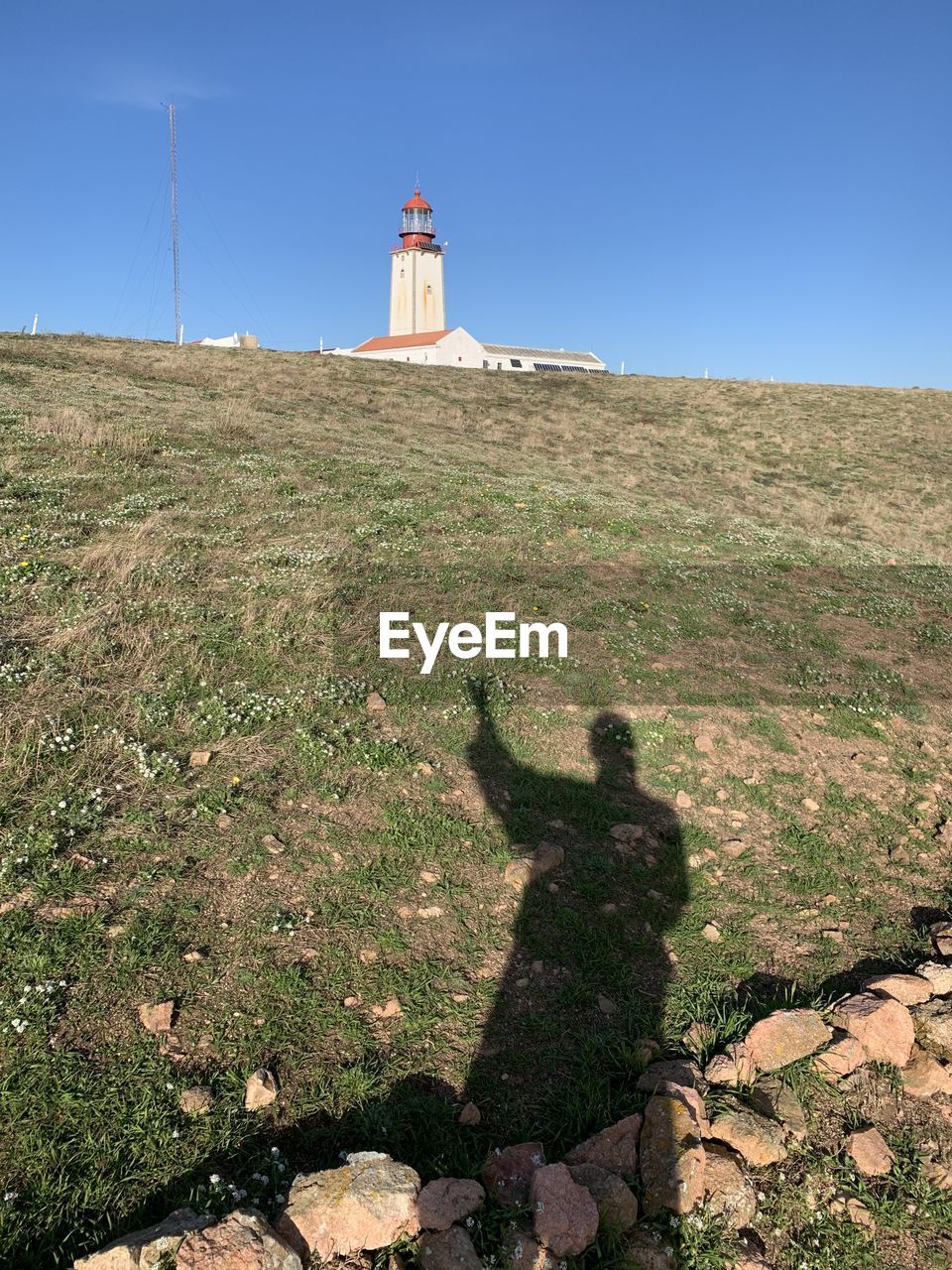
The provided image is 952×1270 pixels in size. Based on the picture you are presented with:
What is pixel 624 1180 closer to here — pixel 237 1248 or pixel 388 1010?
pixel 388 1010

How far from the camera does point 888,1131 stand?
177 inches

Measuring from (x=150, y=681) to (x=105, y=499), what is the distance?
26.2 feet

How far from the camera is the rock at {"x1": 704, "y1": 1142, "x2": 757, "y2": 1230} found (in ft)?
13.0

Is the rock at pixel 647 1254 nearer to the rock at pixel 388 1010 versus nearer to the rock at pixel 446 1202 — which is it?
the rock at pixel 446 1202

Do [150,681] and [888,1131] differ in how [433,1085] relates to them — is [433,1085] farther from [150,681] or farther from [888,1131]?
[150,681]

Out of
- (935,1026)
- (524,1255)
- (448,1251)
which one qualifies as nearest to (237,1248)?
(448,1251)

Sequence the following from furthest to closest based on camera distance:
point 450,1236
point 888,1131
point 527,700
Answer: point 527,700
point 888,1131
point 450,1236

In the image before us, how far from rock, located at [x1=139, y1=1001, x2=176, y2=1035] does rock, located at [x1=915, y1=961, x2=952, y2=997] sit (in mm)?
5304

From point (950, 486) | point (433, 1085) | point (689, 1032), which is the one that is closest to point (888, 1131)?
point (689, 1032)

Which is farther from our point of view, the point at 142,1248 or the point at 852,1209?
the point at 852,1209

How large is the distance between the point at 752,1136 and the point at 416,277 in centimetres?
9461

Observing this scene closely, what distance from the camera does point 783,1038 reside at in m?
4.80

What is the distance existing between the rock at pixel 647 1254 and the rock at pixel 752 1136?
692 mm

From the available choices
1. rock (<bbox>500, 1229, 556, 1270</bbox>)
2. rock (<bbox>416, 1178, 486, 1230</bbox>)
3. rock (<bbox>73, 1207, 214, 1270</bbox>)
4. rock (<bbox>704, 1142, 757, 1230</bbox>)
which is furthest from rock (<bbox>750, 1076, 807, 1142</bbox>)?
rock (<bbox>73, 1207, 214, 1270</bbox>)
